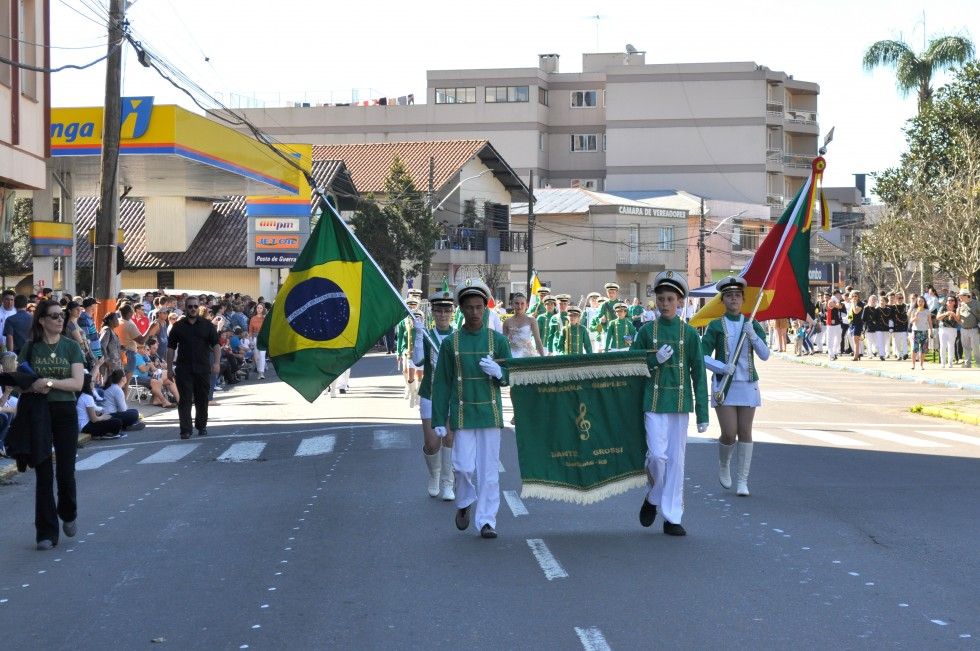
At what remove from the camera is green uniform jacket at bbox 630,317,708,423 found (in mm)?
10383

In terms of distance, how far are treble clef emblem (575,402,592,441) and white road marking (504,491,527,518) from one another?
43.8 inches

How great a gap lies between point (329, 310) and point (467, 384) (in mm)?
2408

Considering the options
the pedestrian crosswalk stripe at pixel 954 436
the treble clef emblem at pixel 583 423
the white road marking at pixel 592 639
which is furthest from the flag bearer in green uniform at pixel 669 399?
the pedestrian crosswalk stripe at pixel 954 436

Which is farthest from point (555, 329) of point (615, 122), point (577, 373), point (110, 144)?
point (615, 122)

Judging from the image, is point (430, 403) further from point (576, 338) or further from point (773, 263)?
point (576, 338)

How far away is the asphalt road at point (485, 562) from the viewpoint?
7.27 m

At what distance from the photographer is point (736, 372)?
12.3 m

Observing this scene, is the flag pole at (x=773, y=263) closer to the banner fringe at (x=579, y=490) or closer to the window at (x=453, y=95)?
the banner fringe at (x=579, y=490)

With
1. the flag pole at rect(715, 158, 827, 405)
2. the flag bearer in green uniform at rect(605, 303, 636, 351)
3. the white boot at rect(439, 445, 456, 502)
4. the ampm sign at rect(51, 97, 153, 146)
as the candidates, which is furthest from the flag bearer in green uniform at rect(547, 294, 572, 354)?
the ampm sign at rect(51, 97, 153, 146)

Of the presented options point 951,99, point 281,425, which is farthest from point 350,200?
point 281,425

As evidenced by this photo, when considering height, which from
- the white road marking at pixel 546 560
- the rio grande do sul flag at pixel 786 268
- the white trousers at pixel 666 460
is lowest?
the white road marking at pixel 546 560

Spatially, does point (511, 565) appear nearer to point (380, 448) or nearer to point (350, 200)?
point (380, 448)

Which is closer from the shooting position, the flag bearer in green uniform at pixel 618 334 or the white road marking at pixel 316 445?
the white road marking at pixel 316 445

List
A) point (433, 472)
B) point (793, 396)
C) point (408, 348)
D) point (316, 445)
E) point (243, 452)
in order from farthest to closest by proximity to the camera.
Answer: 1. point (793, 396)
2. point (408, 348)
3. point (316, 445)
4. point (243, 452)
5. point (433, 472)
